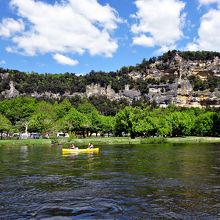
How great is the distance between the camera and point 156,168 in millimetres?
51375

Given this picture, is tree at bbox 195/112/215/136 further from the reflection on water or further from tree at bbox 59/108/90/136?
the reflection on water

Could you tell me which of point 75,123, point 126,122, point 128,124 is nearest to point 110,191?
point 126,122

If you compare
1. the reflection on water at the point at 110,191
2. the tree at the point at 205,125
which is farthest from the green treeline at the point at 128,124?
the reflection on water at the point at 110,191

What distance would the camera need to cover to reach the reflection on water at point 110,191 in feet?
89.4

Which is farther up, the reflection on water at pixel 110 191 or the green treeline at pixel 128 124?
the green treeline at pixel 128 124

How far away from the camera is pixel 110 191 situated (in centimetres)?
3506

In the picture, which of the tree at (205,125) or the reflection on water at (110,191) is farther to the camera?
the tree at (205,125)

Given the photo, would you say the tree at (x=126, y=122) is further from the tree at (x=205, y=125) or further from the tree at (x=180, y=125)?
the tree at (x=205, y=125)

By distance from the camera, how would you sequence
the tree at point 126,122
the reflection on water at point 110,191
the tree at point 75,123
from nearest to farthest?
the reflection on water at point 110,191, the tree at point 126,122, the tree at point 75,123

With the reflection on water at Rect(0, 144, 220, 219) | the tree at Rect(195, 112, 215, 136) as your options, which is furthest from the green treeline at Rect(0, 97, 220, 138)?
the reflection on water at Rect(0, 144, 220, 219)

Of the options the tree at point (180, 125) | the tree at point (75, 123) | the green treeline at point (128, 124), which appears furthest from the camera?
the tree at point (180, 125)

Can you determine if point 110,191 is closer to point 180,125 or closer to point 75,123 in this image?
point 75,123

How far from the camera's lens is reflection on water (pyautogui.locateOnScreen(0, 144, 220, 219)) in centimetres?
2725

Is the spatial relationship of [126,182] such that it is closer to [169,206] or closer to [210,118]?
[169,206]
